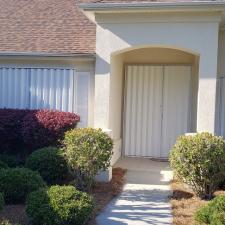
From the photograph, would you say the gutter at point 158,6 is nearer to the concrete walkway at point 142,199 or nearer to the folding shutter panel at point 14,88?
the folding shutter panel at point 14,88

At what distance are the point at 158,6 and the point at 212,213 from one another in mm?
5147

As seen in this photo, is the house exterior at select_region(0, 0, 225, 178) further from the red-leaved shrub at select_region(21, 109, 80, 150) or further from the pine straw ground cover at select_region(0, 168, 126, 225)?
the pine straw ground cover at select_region(0, 168, 126, 225)

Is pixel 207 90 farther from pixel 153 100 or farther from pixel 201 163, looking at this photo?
pixel 153 100

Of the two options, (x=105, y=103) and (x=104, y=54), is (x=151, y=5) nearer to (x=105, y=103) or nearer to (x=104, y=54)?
(x=104, y=54)

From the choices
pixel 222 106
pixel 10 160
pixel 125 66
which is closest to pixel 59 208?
pixel 10 160

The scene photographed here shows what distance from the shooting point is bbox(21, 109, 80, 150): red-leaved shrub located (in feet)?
36.3

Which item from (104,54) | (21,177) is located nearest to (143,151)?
(104,54)

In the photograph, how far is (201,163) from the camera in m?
8.59

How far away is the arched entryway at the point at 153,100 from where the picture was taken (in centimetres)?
1289

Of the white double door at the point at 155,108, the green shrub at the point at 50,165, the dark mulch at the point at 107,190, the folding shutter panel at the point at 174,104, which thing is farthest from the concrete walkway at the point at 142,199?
the green shrub at the point at 50,165

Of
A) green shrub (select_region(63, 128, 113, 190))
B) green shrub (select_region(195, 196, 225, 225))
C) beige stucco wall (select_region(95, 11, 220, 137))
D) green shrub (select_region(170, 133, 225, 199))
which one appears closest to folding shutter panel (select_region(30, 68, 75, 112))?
beige stucco wall (select_region(95, 11, 220, 137))

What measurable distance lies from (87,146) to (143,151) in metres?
4.50

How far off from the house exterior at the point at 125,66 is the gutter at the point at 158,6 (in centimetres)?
2

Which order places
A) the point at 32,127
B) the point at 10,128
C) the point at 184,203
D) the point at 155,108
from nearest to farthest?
the point at 184,203 < the point at 32,127 < the point at 10,128 < the point at 155,108
